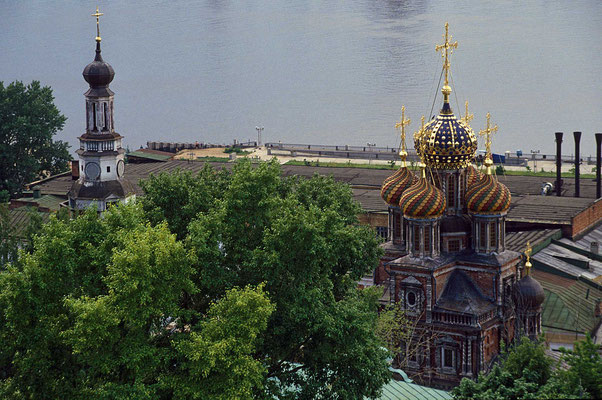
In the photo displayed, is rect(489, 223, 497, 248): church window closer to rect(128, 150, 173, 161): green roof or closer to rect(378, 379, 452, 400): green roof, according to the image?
rect(378, 379, 452, 400): green roof

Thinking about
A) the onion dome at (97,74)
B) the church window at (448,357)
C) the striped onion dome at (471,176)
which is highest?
the onion dome at (97,74)

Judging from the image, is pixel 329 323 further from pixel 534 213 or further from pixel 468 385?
pixel 534 213

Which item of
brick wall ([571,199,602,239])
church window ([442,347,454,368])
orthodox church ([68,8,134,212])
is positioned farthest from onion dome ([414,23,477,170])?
orthodox church ([68,8,134,212])

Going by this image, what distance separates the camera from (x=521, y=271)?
127 feet

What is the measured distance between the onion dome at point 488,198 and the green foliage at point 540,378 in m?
12.8

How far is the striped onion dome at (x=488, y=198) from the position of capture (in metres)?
37.9

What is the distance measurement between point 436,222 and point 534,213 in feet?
43.2

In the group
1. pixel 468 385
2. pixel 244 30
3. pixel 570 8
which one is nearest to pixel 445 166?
pixel 468 385

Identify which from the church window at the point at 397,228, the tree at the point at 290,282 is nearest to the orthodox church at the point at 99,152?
the church window at the point at 397,228

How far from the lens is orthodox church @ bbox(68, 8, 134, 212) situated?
4844 centimetres

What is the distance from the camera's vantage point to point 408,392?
97.5ft

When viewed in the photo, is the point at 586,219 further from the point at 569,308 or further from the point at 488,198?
the point at 488,198

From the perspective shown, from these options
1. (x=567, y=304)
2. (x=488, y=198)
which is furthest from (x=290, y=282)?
(x=567, y=304)

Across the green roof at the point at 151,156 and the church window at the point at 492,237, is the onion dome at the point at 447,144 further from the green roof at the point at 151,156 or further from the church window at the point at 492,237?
the green roof at the point at 151,156
